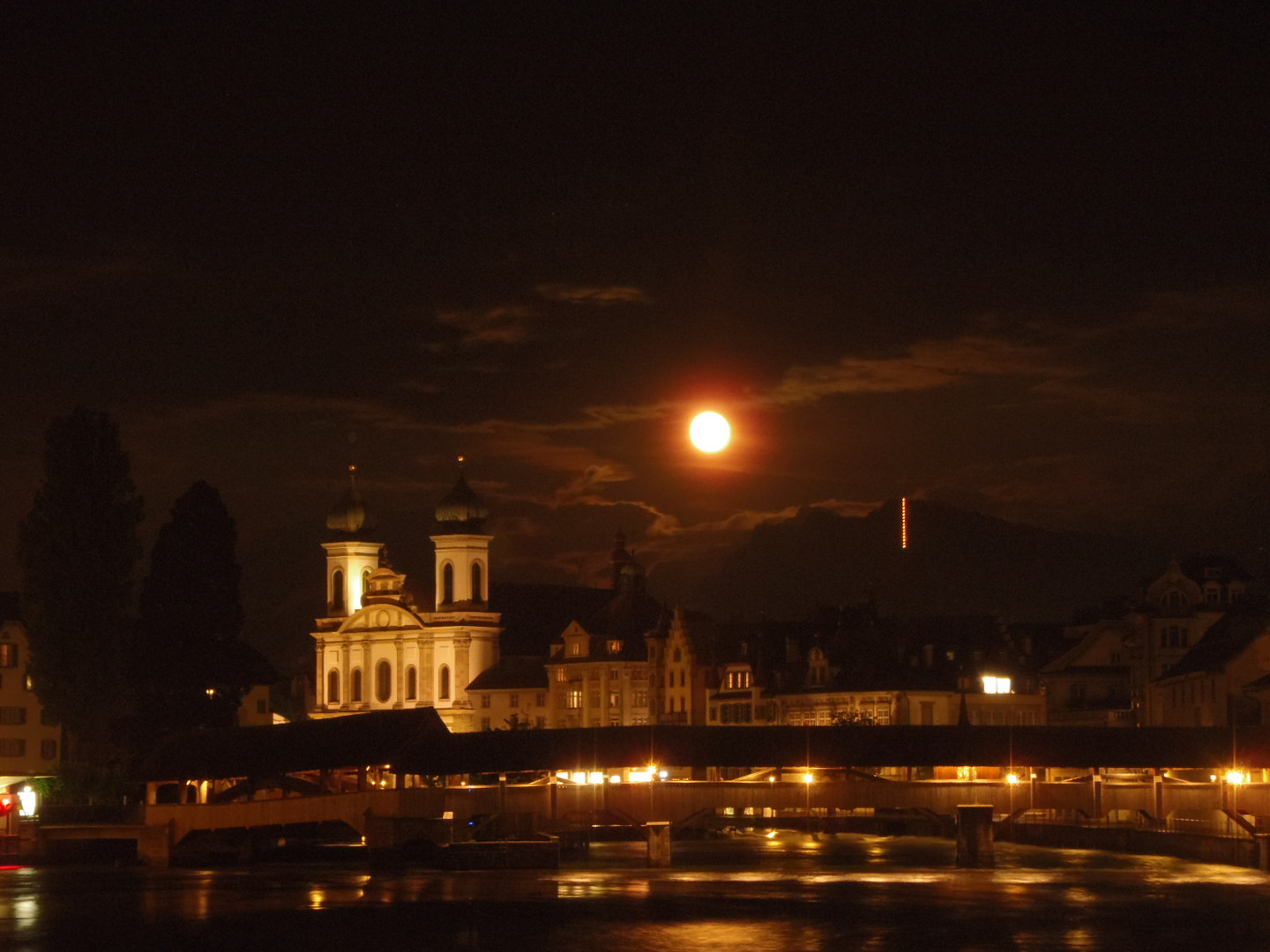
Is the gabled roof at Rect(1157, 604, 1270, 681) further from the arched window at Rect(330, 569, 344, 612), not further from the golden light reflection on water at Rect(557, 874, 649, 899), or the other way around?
the arched window at Rect(330, 569, 344, 612)

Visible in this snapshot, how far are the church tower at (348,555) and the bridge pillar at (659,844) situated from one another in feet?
293

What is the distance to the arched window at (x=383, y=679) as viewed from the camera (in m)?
154

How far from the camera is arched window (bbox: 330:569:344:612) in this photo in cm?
16288

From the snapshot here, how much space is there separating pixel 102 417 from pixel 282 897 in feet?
127

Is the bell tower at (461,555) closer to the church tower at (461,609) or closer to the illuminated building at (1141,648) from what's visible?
the church tower at (461,609)

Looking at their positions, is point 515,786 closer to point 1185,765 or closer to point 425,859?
A: point 425,859

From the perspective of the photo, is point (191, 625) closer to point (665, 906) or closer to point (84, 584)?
point (84, 584)

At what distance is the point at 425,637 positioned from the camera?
502ft

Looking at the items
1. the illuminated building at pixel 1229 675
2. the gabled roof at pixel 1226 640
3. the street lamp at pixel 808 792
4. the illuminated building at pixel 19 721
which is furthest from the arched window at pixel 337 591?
the illuminated building at pixel 1229 675

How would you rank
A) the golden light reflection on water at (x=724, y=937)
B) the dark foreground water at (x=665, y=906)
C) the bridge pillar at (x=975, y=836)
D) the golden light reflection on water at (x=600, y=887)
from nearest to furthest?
the golden light reflection on water at (x=724, y=937), the dark foreground water at (x=665, y=906), the golden light reflection on water at (x=600, y=887), the bridge pillar at (x=975, y=836)

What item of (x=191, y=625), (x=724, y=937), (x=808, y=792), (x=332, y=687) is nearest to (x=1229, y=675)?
(x=808, y=792)

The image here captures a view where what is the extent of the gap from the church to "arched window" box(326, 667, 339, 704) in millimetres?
58

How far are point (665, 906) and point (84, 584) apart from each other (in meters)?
42.9

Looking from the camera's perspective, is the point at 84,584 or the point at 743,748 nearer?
the point at 743,748
